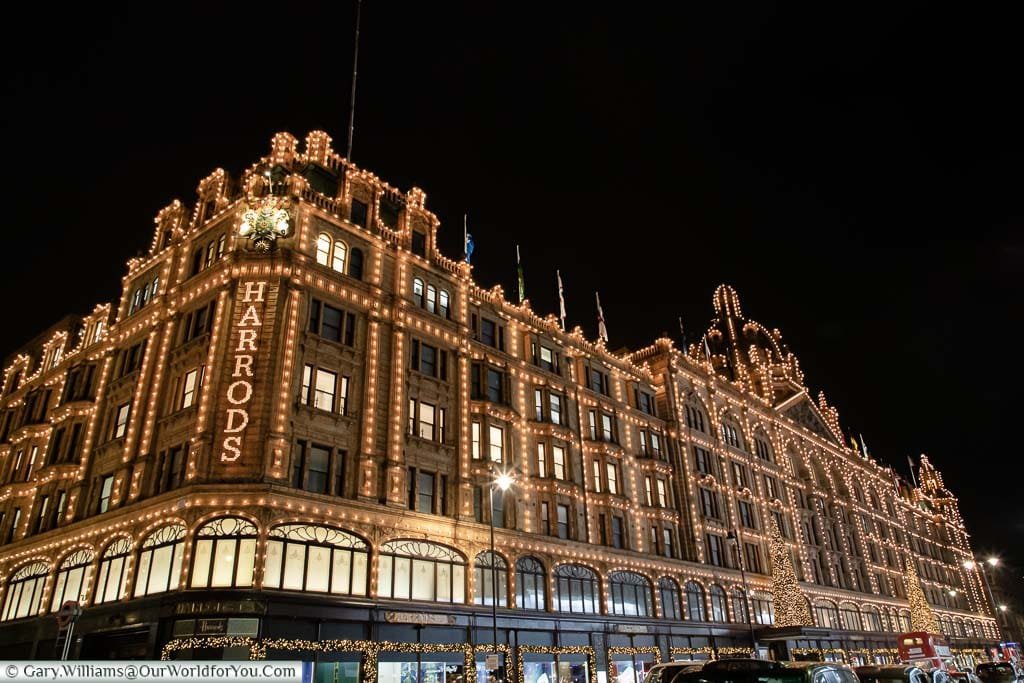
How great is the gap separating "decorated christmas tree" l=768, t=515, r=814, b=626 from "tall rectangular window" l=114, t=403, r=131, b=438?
47.8 metres

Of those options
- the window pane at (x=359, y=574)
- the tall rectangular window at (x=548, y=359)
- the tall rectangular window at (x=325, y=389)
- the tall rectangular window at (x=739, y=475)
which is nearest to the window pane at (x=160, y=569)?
the window pane at (x=359, y=574)

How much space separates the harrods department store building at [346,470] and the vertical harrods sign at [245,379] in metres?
0.10

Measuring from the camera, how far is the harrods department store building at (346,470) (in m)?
30.3

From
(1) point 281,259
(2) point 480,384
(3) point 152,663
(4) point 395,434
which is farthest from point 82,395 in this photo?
(3) point 152,663

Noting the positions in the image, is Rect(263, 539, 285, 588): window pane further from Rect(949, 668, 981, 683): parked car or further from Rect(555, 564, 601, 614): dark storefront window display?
Rect(949, 668, 981, 683): parked car

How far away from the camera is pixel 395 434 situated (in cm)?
3641

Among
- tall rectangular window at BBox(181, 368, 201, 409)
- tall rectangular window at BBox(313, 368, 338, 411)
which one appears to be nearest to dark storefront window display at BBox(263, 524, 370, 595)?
tall rectangular window at BBox(313, 368, 338, 411)

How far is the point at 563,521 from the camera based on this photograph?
44719 millimetres

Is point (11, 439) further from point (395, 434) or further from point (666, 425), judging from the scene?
point (666, 425)

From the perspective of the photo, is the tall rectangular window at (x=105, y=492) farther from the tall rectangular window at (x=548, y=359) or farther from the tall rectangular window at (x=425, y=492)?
the tall rectangular window at (x=548, y=359)

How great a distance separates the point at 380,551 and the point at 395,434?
5997 millimetres

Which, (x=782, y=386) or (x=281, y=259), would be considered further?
(x=782, y=386)

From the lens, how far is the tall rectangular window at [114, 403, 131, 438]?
125ft

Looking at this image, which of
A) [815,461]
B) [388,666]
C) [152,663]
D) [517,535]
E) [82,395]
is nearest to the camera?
[152,663]
